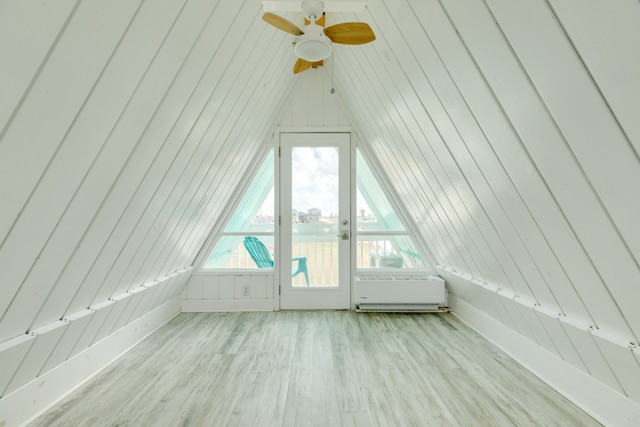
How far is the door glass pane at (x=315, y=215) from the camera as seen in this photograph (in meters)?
3.68

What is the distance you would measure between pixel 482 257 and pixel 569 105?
1.55m

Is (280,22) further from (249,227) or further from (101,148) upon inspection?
(249,227)

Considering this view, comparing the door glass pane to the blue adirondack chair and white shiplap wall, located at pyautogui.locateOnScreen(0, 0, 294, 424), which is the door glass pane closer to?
the blue adirondack chair

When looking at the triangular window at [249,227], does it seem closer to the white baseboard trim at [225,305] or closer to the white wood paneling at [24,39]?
the white baseboard trim at [225,305]

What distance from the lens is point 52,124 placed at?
103 cm

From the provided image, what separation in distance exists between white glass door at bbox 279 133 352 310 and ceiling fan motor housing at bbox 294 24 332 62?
1.78m

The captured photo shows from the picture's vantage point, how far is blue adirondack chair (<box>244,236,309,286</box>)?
12.1 feet

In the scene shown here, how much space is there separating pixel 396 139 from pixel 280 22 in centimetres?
138

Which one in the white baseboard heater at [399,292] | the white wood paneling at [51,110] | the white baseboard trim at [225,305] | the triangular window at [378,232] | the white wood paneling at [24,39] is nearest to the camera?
the white wood paneling at [24,39]

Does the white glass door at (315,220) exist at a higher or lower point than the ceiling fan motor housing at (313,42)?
lower

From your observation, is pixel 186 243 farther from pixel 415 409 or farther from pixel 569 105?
pixel 569 105

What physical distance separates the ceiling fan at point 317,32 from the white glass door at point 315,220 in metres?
1.76

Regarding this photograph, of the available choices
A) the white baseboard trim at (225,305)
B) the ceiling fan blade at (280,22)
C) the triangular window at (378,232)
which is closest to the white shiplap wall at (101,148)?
the ceiling fan blade at (280,22)

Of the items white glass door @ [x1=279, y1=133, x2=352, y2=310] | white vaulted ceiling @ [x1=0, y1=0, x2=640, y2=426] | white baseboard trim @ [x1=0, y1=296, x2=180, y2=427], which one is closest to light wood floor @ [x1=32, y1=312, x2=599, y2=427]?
white baseboard trim @ [x1=0, y1=296, x2=180, y2=427]
